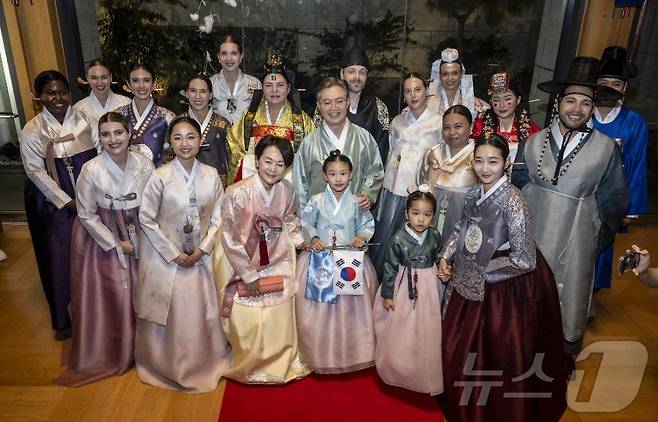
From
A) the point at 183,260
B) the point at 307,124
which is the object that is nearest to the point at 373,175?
the point at 307,124

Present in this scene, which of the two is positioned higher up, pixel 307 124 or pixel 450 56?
pixel 450 56

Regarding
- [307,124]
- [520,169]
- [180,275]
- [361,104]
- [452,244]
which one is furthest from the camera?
[361,104]

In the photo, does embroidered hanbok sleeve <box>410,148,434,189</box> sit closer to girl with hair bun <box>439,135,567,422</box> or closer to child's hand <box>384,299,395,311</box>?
girl with hair bun <box>439,135,567,422</box>

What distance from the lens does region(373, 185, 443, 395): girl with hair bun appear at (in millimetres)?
2951

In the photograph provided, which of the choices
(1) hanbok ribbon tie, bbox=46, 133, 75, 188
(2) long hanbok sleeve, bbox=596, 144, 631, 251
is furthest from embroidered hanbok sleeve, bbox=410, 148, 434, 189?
(1) hanbok ribbon tie, bbox=46, 133, 75, 188

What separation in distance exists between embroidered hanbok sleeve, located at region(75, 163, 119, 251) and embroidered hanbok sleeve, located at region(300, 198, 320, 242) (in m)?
1.17

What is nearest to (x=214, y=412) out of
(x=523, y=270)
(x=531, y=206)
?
(x=523, y=270)

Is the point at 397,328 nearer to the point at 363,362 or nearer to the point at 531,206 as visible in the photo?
the point at 363,362

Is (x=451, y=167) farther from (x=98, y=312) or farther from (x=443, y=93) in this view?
(x=98, y=312)

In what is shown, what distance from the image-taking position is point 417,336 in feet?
9.83

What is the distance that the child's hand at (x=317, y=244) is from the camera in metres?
3.14

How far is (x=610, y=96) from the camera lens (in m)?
3.44

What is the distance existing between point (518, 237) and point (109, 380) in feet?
8.63

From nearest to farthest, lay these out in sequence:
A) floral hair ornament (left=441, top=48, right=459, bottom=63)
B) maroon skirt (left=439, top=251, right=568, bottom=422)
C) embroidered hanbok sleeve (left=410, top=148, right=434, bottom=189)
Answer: maroon skirt (left=439, top=251, right=568, bottom=422) < embroidered hanbok sleeve (left=410, top=148, right=434, bottom=189) < floral hair ornament (left=441, top=48, right=459, bottom=63)
